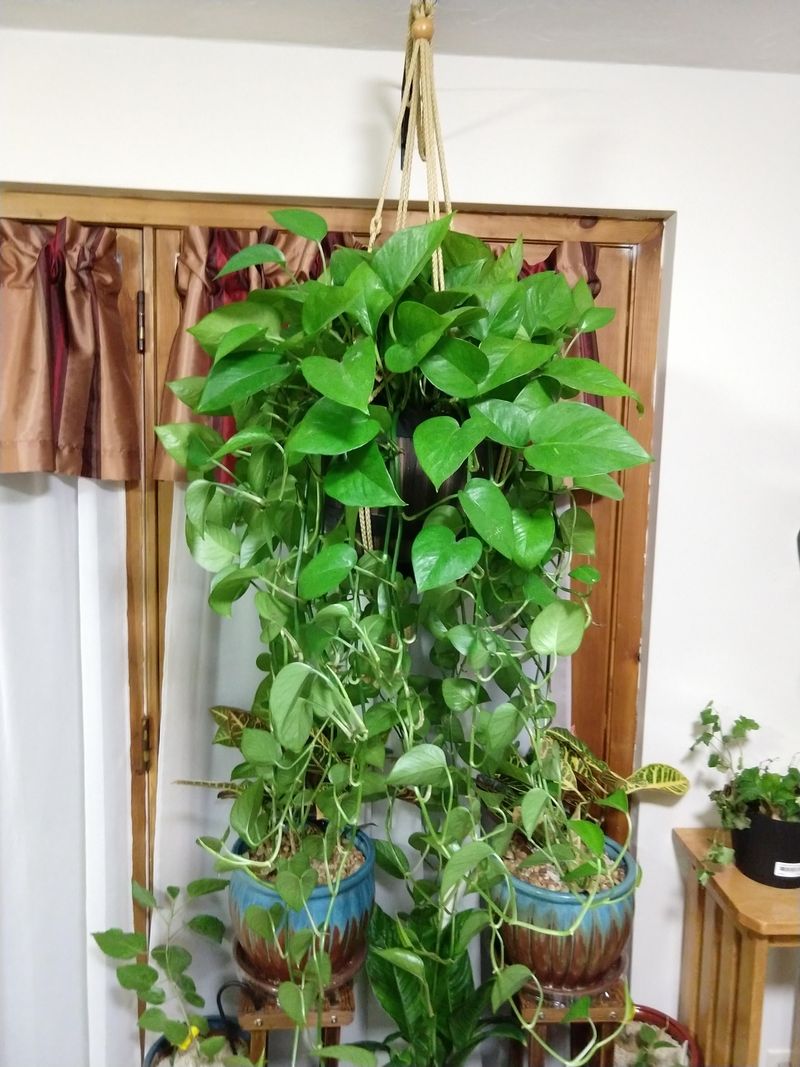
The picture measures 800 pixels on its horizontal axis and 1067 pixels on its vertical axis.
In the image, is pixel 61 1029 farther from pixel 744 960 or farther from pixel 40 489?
pixel 744 960

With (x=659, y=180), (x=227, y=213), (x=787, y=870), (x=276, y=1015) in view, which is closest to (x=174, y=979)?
(x=276, y=1015)

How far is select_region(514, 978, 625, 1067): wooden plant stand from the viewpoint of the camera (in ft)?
3.58

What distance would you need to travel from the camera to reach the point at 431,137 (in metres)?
0.94

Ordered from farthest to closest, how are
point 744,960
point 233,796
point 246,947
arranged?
point 233,796, point 744,960, point 246,947

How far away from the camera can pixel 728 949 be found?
4.19 feet

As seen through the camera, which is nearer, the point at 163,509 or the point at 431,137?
the point at 431,137

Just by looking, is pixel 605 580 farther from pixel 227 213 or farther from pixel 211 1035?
pixel 211 1035

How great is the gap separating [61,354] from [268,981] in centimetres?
103

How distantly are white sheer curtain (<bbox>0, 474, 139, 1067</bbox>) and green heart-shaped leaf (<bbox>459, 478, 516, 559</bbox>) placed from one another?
82cm

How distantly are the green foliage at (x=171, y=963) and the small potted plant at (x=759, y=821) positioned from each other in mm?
850

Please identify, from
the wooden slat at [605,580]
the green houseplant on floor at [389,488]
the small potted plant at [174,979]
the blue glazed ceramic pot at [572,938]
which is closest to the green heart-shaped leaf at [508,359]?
the green houseplant on floor at [389,488]

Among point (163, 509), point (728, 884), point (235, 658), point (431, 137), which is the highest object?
point (431, 137)

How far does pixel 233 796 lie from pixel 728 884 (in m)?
0.85

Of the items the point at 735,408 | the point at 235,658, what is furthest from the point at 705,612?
the point at 235,658
